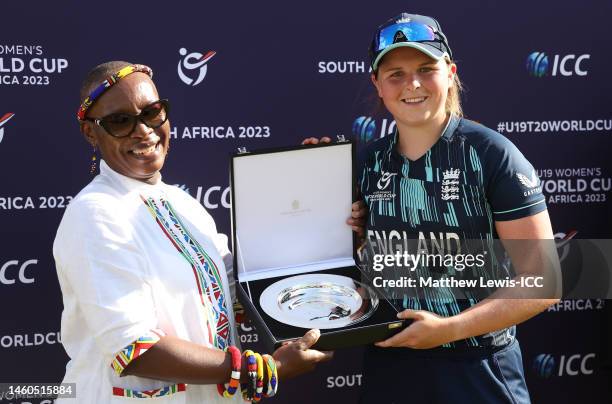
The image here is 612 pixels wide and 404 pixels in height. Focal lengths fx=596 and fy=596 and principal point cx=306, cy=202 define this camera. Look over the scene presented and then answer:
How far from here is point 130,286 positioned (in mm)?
1470

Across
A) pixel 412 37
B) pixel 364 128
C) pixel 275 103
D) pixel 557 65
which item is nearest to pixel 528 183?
pixel 412 37

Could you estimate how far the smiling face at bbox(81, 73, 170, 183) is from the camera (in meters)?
1.57

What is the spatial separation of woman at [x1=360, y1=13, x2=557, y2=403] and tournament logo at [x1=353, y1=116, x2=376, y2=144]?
1.04 meters

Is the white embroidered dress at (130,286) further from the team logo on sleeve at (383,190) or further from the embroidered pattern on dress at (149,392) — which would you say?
the team logo on sleeve at (383,190)

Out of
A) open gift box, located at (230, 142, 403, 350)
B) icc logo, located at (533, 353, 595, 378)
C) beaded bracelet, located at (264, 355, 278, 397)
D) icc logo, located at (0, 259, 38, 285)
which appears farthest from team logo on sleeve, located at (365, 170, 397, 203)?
icc logo, located at (533, 353, 595, 378)

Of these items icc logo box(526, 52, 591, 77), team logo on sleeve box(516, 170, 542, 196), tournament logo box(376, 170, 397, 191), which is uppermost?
icc logo box(526, 52, 591, 77)

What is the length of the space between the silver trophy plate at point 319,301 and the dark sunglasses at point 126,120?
0.64 m

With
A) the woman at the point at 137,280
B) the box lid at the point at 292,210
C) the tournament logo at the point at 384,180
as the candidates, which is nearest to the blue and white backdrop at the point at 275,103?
the box lid at the point at 292,210

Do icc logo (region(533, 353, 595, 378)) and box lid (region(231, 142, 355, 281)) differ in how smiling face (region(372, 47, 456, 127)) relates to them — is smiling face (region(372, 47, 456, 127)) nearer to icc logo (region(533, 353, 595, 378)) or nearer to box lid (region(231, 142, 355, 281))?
box lid (region(231, 142, 355, 281))

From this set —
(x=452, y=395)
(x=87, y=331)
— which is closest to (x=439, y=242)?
(x=452, y=395)

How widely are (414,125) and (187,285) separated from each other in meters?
0.84

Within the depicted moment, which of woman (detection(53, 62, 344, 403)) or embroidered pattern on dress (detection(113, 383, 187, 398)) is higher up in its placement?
woman (detection(53, 62, 344, 403))

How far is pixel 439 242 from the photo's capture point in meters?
1.80

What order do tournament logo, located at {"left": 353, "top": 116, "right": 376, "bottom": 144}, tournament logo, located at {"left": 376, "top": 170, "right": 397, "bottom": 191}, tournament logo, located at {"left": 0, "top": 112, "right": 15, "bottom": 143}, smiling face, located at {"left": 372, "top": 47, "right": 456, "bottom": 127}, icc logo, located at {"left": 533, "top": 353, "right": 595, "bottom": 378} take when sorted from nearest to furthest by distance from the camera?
smiling face, located at {"left": 372, "top": 47, "right": 456, "bottom": 127}
tournament logo, located at {"left": 376, "top": 170, "right": 397, "bottom": 191}
tournament logo, located at {"left": 0, "top": 112, "right": 15, "bottom": 143}
tournament logo, located at {"left": 353, "top": 116, "right": 376, "bottom": 144}
icc logo, located at {"left": 533, "top": 353, "right": 595, "bottom": 378}
